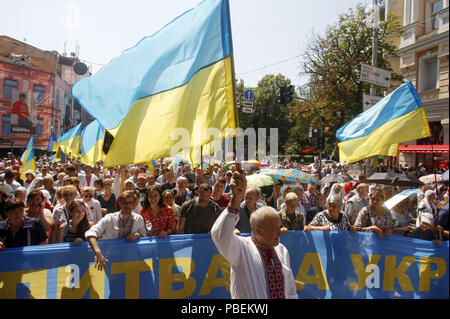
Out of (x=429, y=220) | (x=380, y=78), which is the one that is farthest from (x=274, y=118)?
(x=429, y=220)

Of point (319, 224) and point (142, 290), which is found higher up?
point (319, 224)

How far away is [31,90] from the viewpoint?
41688mm

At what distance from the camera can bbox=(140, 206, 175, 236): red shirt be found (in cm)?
428

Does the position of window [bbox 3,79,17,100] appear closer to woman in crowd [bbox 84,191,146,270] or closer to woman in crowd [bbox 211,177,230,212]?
woman in crowd [bbox 211,177,230,212]

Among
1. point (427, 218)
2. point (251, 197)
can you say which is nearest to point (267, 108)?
point (251, 197)

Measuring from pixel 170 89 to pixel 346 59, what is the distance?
70.4 feet

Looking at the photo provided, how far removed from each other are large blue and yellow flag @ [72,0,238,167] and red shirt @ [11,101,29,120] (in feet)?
127

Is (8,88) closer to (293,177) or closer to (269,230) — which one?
(293,177)

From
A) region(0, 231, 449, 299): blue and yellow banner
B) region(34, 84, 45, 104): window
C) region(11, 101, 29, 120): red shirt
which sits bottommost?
region(0, 231, 449, 299): blue and yellow banner

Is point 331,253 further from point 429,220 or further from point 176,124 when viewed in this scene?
point 176,124

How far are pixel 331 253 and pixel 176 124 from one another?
2428 mm

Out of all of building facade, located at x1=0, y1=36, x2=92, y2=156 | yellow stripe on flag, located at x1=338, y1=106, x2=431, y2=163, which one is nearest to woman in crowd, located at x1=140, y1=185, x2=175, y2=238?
yellow stripe on flag, located at x1=338, y1=106, x2=431, y2=163

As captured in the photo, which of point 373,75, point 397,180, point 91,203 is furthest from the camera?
point 373,75
